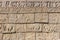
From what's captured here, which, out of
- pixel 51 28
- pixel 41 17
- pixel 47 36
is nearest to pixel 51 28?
pixel 51 28

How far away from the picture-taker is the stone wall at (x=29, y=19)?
2.92m

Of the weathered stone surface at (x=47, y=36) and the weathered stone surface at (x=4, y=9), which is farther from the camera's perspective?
the weathered stone surface at (x=4, y=9)

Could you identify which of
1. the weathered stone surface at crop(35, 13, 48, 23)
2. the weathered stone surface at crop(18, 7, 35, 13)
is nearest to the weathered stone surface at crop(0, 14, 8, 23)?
the weathered stone surface at crop(18, 7, 35, 13)

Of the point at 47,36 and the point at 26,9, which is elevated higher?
the point at 26,9

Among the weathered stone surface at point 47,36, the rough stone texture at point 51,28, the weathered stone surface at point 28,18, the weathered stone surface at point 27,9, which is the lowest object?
the weathered stone surface at point 47,36

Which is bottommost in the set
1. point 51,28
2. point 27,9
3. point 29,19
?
point 51,28

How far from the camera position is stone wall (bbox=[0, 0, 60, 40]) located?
2916mm

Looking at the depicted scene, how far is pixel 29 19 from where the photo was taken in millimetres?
2957

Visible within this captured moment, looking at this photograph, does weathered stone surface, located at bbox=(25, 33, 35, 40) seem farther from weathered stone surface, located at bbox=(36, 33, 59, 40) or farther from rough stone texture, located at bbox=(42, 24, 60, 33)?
rough stone texture, located at bbox=(42, 24, 60, 33)

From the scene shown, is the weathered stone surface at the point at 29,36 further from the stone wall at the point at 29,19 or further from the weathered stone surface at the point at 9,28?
the weathered stone surface at the point at 9,28

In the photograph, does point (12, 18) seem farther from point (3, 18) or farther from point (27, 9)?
point (27, 9)

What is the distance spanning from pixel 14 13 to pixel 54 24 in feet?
2.66

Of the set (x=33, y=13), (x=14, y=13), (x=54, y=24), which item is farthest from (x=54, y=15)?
(x=14, y=13)

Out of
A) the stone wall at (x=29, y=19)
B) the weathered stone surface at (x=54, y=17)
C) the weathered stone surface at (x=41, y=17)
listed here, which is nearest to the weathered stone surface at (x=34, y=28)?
the stone wall at (x=29, y=19)
